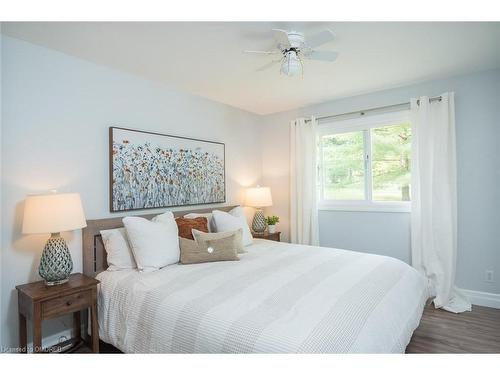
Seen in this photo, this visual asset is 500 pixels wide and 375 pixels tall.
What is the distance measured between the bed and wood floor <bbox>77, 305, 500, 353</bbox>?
402 mm

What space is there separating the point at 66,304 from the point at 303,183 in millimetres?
2981

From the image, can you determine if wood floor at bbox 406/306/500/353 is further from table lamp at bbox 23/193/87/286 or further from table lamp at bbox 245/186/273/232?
table lamp at bbox 23/193/87/286

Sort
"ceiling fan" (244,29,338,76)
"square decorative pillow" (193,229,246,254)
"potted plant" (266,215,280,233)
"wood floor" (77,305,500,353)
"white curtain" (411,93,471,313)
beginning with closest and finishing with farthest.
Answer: "ceiling fan" (244,29,338,76), "wood floor" (77,305,500,353), "square decorative pillow" (193,229,246,254), "white curtain" (411,93,471,313), "potted plant" (266,215,280,233)

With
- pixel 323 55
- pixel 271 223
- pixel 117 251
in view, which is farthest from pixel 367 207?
pixel 117 251

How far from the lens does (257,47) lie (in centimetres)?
234

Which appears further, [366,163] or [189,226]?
[366,163]

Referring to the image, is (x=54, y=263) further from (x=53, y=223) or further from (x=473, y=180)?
(x=473, y=180)

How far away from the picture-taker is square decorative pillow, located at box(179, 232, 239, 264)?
2465mm

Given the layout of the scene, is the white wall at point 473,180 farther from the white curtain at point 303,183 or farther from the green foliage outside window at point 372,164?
the white curtain at point 303,183

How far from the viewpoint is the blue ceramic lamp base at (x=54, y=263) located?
6.60 ft

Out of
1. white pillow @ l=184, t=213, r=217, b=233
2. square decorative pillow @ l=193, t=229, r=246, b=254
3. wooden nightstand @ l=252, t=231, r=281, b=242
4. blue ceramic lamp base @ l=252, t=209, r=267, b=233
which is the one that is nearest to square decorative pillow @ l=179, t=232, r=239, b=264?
square decorative pillow @ l=193, t=229, r=246, b=254

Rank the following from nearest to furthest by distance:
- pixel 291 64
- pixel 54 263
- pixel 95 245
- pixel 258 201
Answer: pixel 54 263, pixel 291 64, pixel 95 245, pixel 258 201

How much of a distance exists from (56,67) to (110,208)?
124 cm

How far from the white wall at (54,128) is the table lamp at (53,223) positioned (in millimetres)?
245
